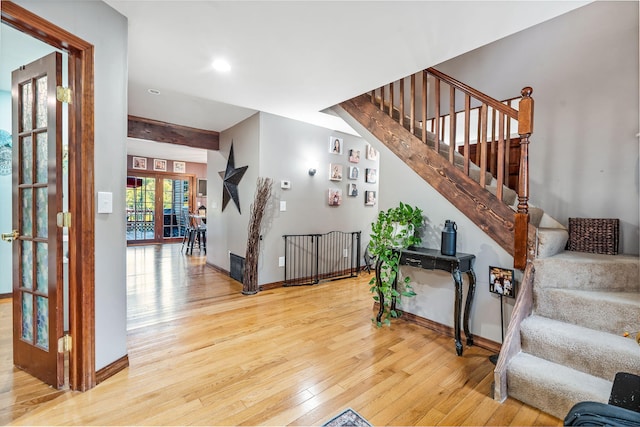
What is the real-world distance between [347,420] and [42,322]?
1931 millimetres

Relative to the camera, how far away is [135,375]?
6.18 ft

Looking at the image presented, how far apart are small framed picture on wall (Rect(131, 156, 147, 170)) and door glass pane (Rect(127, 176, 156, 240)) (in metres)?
0.32

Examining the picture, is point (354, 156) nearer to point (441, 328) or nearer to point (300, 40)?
point (300, 40)

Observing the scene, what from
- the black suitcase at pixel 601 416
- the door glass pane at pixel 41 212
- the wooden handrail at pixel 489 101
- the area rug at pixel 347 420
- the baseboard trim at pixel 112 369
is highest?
the wooden handrail at pixel 489 101

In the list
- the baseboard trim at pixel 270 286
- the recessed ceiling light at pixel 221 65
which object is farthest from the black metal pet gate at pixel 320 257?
the recessed ceiling light at pixel 221 65

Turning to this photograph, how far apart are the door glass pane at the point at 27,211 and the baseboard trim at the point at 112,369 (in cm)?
97

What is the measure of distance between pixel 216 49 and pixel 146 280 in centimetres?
340

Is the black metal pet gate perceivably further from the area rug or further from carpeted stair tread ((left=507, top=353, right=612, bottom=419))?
carpeted stair tread ((left=507, top=353, right=612, bottom=419))

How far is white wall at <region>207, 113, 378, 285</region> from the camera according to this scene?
3924mm

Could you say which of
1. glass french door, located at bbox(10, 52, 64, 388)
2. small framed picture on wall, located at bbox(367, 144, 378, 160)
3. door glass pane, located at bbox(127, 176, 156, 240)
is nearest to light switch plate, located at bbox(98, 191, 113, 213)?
glass french door, located at bbox(10, 52, 64, 388)

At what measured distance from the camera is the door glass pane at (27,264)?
186 cm

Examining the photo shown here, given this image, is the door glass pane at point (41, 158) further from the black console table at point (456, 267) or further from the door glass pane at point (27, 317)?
the black console table at point (456, 267)

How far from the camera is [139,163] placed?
25.1ft

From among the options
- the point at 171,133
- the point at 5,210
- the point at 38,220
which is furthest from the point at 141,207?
the point at 38,220
